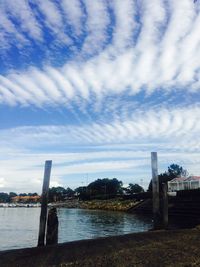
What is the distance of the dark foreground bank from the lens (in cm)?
859

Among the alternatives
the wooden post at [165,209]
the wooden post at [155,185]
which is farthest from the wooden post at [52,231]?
the wooden post at [165,209]

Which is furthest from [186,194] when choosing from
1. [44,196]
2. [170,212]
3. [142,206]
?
[44,196]

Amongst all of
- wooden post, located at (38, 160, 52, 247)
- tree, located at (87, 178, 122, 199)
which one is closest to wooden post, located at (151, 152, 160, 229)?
wooden post, located at (38, 160, 52, 247)

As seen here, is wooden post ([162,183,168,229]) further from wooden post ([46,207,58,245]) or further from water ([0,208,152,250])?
water ([0,208,152,250])

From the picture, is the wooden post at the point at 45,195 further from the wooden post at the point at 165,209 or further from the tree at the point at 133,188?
the tree at the point at 133,188

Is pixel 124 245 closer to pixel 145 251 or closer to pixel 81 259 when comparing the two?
pixel 145 251

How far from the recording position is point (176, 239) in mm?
11008

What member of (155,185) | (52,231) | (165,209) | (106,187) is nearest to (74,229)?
(165,209)

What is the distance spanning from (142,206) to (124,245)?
65.6 metres

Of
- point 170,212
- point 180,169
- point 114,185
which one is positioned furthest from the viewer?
point 114,185

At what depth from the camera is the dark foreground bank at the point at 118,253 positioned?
8.59 metres

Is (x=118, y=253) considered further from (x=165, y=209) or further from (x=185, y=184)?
(x=185, y=184)

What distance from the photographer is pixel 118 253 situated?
9.34 m

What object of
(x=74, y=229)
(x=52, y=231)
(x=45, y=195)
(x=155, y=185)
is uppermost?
(x=155, y=185)
